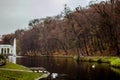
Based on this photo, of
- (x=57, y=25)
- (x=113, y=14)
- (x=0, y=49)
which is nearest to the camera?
(x=113, y=14)

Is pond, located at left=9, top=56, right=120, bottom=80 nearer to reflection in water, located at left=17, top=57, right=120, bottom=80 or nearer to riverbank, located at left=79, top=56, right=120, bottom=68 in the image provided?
reflection in water, located at left=17, top=57, right=120, bottom=80

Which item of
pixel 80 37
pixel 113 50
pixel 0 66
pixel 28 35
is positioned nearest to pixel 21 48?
pixel 28 35

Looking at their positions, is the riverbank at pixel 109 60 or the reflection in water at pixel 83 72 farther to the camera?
the riverbank at pixel 109 60

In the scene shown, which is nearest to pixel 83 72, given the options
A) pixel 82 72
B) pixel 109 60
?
pixel 82 72

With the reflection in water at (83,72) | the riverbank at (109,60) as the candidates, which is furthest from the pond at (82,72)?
the riverbank at (109,60)

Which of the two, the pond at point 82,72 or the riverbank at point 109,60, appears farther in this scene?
the riverbank at point 109,60

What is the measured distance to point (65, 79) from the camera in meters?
37.0

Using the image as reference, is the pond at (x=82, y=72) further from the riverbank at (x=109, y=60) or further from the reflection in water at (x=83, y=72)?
the riverbank at (x=109, y=60)

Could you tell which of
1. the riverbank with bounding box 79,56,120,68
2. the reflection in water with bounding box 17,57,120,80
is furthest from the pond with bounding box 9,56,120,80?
the riverbank with bounding box 79,56,120,68

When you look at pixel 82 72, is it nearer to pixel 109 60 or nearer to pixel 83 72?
pixel 83 72

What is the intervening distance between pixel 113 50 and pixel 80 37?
19914mm

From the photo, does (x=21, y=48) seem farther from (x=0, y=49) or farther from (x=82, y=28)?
(x=82, y=28)

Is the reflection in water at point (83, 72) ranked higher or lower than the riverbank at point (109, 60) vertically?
lower

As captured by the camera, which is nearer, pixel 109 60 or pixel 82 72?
pixel 82 72
